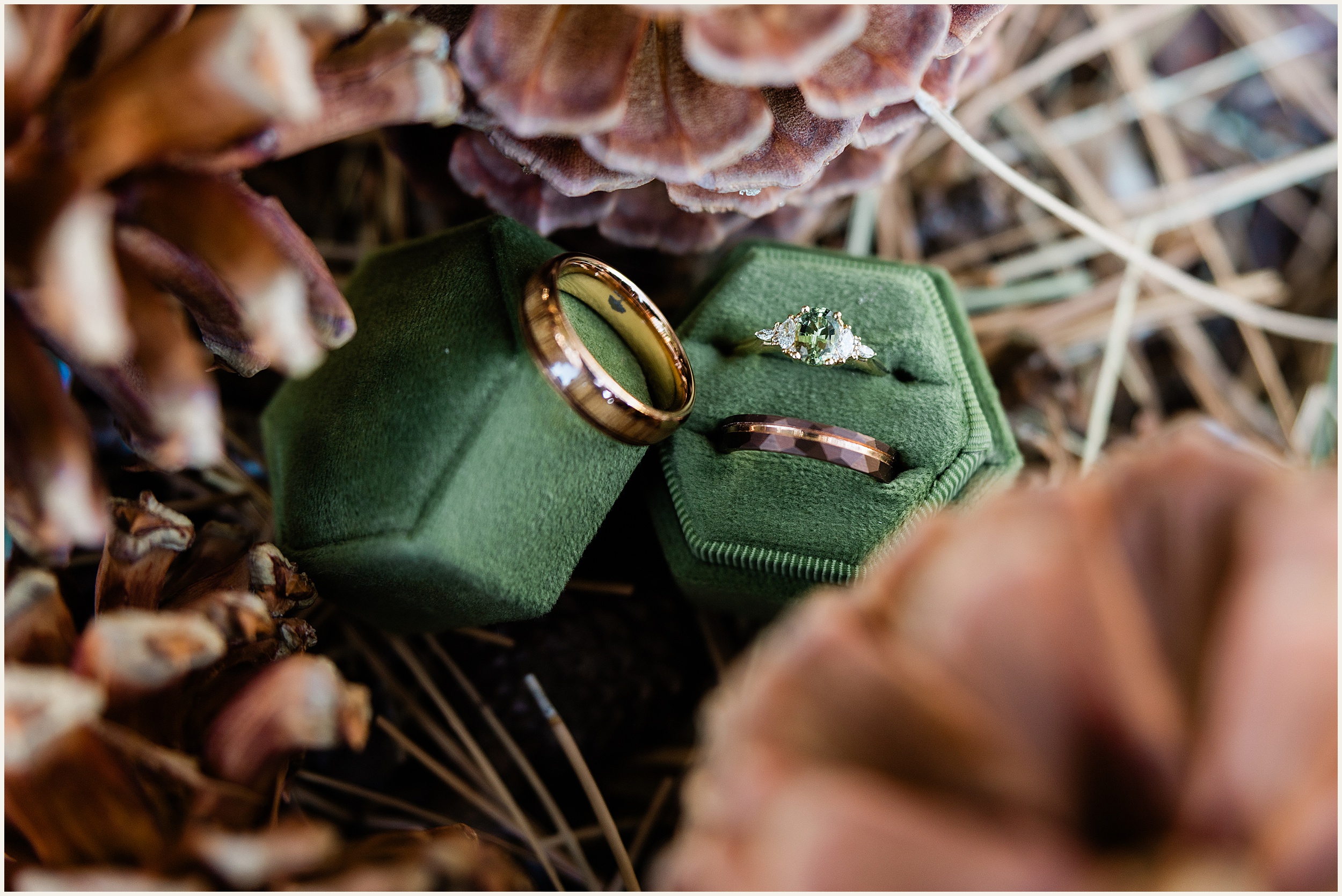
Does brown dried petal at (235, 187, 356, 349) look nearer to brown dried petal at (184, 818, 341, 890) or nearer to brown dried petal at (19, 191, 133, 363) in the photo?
brown dried petal at (19, 191, 133, 363)

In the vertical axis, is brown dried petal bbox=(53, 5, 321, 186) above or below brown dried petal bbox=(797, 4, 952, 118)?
above

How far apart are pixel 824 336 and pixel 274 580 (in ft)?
1.43

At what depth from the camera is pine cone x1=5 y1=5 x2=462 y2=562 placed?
0.41 meters

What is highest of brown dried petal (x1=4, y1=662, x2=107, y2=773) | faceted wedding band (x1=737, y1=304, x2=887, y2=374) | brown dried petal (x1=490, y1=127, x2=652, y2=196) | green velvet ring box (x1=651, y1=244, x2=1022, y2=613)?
brown dried petal (x1=490, y1=127, x2=652, y2=196)

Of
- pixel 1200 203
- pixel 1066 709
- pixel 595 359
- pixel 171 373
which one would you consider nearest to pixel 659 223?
pixel 595 359

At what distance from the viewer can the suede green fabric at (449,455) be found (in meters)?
0.58

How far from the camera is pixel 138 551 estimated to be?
53 centimetres

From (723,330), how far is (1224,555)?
18.2 inches

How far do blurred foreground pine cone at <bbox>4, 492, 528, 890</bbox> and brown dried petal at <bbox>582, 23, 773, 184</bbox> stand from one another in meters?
0.36

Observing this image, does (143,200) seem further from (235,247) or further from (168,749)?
(168,749)

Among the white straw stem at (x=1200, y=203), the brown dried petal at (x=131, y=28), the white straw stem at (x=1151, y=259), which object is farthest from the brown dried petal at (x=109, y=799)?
the white straw stem at (x=1200, y=203)

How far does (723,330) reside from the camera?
76 centimetres

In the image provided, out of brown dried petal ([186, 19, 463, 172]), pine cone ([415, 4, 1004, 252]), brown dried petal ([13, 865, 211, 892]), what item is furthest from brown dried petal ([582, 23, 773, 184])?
brown dried petal ([13, 865, 211, 892])

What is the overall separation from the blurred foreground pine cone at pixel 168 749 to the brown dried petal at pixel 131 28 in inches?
10.3
